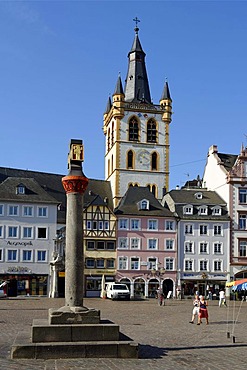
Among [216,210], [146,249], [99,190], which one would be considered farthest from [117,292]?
[99,190]

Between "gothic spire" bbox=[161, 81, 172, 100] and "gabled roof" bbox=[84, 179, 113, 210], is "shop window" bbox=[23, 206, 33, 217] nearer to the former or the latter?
"gabled roof" bbox=[84, 179, 113, 210]

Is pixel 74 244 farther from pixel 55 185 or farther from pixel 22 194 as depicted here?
pixel 55 185

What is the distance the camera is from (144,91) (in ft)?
288

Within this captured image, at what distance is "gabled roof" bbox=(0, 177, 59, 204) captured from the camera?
213 ft

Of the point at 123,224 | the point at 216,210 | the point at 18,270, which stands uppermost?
the point at 216,210

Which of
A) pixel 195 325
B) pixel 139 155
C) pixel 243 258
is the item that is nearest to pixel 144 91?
pixel 139 155

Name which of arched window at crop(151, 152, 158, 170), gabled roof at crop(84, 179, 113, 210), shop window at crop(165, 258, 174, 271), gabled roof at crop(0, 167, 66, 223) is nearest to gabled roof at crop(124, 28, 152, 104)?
arched window at crop(151, 152, 158, 170)

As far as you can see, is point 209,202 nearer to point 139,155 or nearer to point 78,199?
point 139,155

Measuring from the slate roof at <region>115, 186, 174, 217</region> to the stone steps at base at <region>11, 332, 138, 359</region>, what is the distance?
5344cm

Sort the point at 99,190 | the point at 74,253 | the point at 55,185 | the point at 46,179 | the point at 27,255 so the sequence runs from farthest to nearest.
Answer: the point at 99,190, the point at 46,179, the point at 55,185, the point at 27,255, the point at 74,253

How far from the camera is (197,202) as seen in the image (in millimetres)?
71375

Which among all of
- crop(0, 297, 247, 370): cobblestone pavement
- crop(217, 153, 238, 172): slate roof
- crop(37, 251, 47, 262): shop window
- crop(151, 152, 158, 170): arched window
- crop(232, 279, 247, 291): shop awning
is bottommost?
crop(0, 297, 247, 370): cobblestone pavement

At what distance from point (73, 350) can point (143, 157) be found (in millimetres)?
69233

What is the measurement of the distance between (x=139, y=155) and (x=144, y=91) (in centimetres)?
1014
